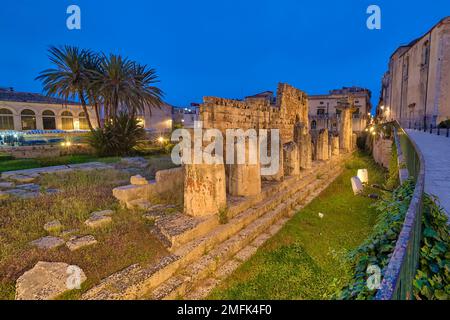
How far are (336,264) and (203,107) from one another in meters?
4.69

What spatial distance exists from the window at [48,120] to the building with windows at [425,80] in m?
35.9

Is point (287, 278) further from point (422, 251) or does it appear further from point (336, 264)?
point (422, 251)

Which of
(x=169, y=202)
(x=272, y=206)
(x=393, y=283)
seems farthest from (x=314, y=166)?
(x=393, y=283)

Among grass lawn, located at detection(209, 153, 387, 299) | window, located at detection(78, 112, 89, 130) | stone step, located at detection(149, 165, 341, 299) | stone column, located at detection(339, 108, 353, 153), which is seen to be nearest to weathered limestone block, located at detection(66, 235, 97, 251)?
stone step, located at detection(149, 165, 341, 299)

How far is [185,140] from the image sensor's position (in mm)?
4918

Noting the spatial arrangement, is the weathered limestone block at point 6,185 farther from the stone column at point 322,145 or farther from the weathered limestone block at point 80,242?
the stone column at point 322,145

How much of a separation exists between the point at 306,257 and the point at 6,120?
98.3ft

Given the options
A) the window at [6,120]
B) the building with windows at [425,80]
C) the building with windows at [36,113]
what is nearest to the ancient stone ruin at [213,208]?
the building with windows at [425,80]

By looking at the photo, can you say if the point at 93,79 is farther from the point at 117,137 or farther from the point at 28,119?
the point at 28,119

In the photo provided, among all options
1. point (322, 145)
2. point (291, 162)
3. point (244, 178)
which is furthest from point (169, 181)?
point (322, 145)

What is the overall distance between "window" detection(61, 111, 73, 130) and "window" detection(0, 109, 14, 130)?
442 cm

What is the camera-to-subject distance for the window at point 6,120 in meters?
23.4

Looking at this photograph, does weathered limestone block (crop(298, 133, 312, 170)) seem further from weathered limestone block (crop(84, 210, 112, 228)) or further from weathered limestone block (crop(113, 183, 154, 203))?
weathered limestone block (crop(84, 210, 112, 228))

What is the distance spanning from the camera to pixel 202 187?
489cm
